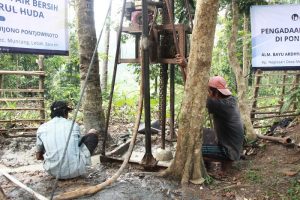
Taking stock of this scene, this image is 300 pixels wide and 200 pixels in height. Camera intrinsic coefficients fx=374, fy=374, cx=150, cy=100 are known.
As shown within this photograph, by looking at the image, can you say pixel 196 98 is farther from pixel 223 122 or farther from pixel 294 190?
pixel 294 190

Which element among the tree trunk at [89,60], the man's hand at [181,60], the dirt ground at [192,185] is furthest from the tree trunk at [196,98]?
the tree trunk at [89,60]

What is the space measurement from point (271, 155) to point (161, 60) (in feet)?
8.05

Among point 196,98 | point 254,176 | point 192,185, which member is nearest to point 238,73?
point 254,176

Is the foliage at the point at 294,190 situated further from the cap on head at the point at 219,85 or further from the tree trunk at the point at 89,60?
the tree trunk at the point at 89,60

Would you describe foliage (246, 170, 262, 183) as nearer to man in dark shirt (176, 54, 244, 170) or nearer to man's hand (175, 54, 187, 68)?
man in dark shirt (176, 54, 244, 170)

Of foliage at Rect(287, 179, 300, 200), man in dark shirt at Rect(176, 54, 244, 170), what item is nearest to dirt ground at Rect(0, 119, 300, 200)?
foliage at Rect(287, 179, 300, 200)

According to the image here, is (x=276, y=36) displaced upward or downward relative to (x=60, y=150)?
upward

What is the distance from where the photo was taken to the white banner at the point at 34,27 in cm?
567

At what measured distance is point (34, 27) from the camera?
19.8ft

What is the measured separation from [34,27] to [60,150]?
92.5 inches

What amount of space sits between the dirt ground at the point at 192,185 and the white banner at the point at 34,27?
75.3 inches

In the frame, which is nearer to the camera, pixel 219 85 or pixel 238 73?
pixel 219 85

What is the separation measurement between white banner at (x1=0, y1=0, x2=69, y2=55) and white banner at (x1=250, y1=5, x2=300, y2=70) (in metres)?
3.50

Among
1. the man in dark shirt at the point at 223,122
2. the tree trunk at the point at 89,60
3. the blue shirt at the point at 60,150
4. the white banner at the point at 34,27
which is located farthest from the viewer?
the tree trunk at the point at 89,60
